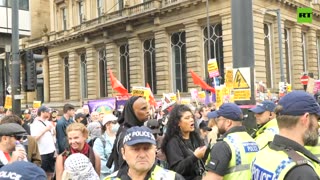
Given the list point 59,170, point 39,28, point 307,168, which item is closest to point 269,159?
point 307,168

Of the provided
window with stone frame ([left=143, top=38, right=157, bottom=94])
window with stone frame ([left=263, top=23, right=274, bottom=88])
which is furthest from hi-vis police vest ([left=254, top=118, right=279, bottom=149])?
window with stone frame ([left=143, top=38, right=157, bottom=94])

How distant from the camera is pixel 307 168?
2617mm

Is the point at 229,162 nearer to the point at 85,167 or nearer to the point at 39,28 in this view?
the point at 85,167

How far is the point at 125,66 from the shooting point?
37.6 m

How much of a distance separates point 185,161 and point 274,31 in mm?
27968

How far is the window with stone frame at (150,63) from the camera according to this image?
3472cm

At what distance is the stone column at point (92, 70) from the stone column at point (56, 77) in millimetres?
6082

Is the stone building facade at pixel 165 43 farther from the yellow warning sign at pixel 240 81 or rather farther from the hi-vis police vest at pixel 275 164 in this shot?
the hi-vis police vest at pixel 275 164

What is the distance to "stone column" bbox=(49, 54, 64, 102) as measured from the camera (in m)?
46.0

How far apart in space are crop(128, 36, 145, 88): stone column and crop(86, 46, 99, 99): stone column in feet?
19.4

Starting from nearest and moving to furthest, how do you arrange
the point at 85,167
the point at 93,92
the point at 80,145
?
the point at 85,167
the point at 80,145
the point at 93,92

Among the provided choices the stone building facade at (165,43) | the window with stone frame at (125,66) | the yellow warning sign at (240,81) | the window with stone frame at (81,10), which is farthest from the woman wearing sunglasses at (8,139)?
the window with stone frame at (81,10)

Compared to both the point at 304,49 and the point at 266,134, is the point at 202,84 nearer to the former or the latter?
the point at 304,49

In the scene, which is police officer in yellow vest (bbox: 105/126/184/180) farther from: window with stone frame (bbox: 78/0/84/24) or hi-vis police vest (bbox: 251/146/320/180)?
window with stone frame (bbox: 78/0/84/24)
